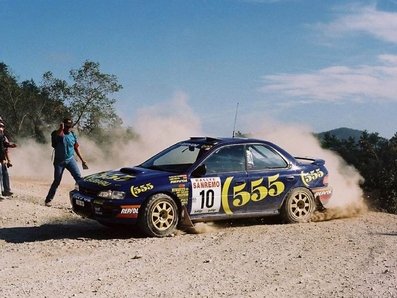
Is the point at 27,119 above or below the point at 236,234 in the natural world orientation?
above

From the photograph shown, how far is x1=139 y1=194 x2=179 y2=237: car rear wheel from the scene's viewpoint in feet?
28.0

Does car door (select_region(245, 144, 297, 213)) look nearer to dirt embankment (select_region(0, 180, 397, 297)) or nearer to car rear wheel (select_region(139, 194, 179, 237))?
dirt embankment (select_region(0, 180, 397, 297))

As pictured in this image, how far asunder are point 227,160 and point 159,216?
1.56m

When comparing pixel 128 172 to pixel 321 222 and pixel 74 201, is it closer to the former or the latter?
pixel 74 201

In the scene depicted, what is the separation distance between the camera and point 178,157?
9.98 metres

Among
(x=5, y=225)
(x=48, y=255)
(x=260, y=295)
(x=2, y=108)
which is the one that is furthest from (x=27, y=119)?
(x=260, y=295)

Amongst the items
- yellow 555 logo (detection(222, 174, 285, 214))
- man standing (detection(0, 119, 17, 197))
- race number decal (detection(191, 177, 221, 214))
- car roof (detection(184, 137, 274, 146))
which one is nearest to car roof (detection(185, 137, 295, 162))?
car roof (detection(184, 137, 274, 146))

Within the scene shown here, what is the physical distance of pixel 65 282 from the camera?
20.2ft

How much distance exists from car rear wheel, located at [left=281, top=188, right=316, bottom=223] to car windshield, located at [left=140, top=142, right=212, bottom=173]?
1.71m

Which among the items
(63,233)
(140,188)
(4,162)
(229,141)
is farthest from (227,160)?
(4,162)

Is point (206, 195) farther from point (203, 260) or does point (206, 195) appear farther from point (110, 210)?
point (203, 260)

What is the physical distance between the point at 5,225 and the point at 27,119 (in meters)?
28.5

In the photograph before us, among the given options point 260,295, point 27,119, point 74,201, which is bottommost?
point 260,295

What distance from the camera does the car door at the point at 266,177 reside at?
9.61 meters
